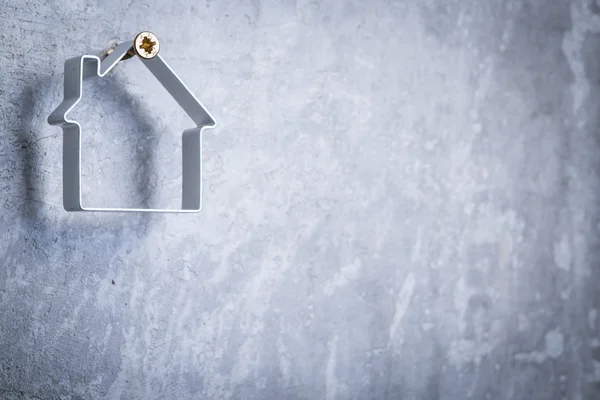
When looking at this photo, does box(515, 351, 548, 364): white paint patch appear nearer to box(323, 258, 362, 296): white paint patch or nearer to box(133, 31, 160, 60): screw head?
box(323, 258, 362, 296): white paint patch

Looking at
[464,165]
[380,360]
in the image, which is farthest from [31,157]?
[464,165]

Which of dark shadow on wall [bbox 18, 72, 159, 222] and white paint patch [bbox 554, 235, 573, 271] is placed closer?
dark shadow on wall [bbox 18, 72, 159, 222]

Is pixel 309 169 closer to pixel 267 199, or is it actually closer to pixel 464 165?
pixel 267 199

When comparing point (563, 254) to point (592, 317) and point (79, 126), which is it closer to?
point (592, 317)

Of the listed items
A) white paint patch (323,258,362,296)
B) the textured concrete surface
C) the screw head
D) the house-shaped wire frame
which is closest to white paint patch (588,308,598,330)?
the textured concrete surface

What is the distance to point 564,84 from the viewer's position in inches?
65.5

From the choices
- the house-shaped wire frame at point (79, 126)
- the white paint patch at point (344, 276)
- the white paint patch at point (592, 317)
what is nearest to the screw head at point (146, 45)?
the house-shaped wire frame at point (79, 126)

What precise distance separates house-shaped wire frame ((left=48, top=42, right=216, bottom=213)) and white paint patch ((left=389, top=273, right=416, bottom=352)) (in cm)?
51

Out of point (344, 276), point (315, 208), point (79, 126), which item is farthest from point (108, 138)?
point (344, 276)

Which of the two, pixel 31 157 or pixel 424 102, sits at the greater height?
pixel 424 102

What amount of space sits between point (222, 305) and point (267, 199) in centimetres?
21

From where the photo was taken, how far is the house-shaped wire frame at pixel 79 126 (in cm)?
108

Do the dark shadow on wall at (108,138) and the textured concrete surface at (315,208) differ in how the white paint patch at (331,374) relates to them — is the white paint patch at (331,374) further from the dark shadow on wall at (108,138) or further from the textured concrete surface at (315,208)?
the dark shadow on wall at (108,138)

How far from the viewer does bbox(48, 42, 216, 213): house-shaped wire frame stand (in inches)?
42.4
